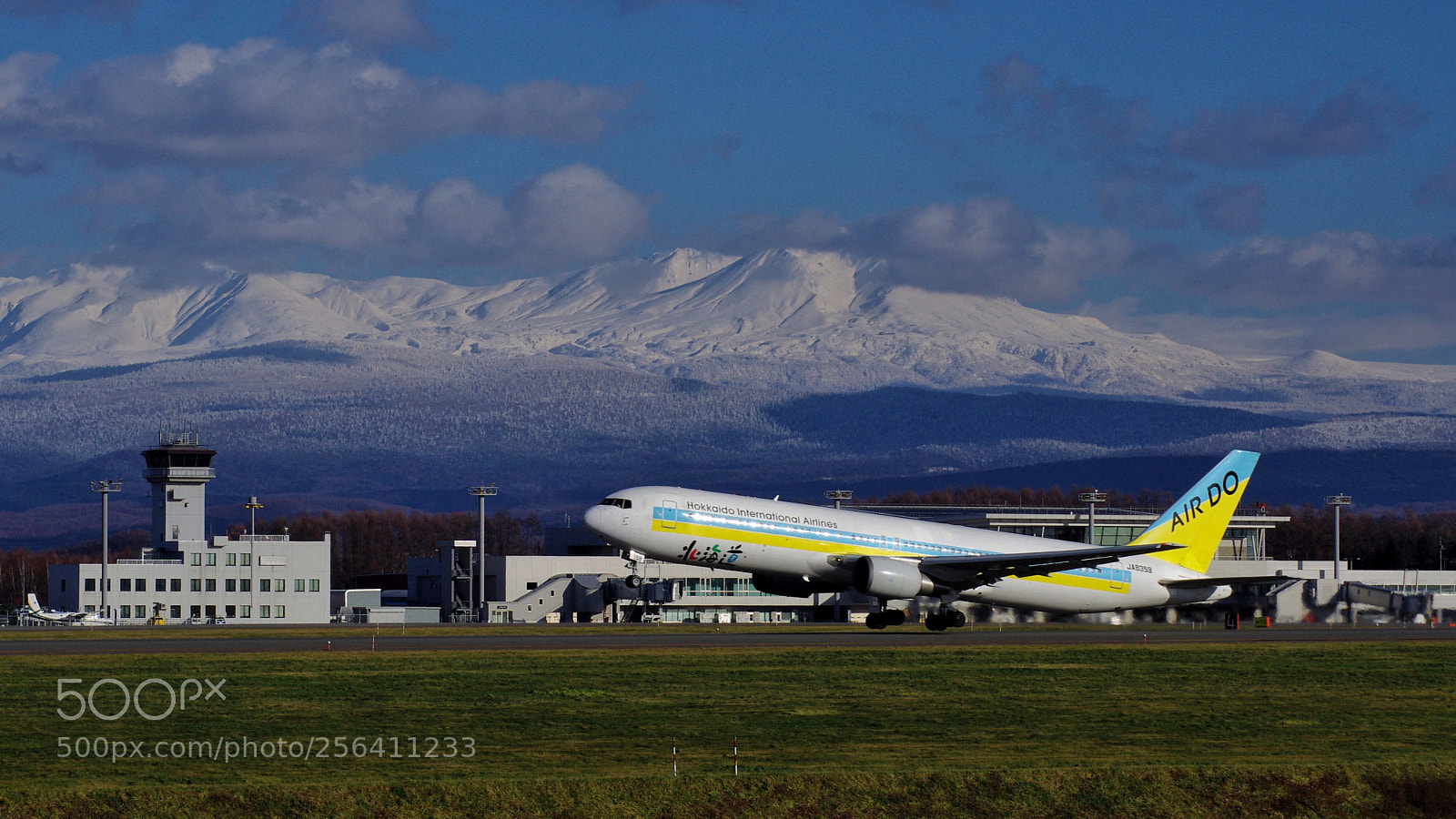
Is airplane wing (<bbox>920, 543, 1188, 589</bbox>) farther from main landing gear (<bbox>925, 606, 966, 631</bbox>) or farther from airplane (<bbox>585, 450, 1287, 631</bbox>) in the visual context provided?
main landing gear (<bbox>925, 606, 966, 631</bbox>)

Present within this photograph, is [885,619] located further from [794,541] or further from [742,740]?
[742,740]

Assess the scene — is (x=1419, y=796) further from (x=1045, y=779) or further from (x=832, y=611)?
(x=832, y=611)

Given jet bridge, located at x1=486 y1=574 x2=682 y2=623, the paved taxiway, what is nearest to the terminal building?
jet bridge, located at x1=486 y1=574 x2=682 y2=623

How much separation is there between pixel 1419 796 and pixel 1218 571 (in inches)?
4556

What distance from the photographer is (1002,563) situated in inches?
2945

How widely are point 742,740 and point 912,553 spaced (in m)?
42.7

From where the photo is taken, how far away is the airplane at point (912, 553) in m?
70.7

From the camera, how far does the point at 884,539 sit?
76062 mm

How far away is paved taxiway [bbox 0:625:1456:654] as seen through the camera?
2731 inches

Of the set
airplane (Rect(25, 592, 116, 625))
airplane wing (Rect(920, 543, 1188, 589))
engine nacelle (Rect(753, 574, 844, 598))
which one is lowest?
airplane (Rect(25, 592, 116, 625))

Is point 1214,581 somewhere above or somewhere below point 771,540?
below

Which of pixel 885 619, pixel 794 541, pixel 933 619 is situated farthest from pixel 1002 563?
pixel 794 541

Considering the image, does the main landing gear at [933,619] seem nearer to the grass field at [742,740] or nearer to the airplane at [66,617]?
the grass field at [742,740]

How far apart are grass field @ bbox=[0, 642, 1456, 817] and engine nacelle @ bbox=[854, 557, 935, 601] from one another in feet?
54.0
